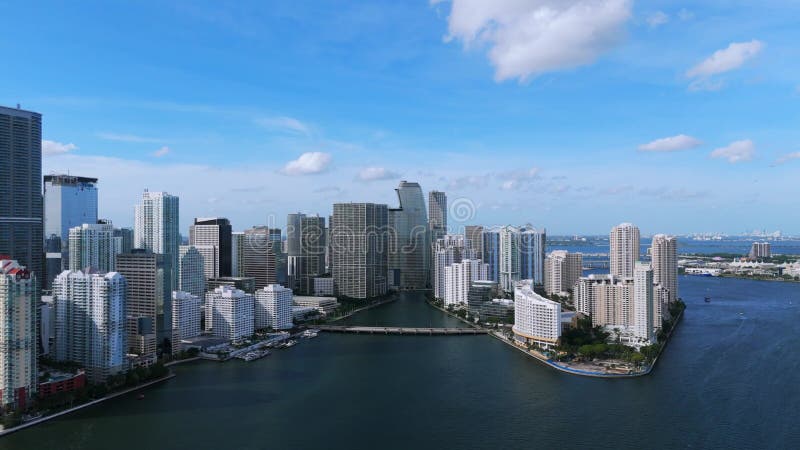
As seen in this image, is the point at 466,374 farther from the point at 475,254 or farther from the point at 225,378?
the point at 475,254

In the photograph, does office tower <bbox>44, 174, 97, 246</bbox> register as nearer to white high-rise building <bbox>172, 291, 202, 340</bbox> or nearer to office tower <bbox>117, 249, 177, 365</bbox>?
office tower <bbox>117, 249, 177, 365</bbox>

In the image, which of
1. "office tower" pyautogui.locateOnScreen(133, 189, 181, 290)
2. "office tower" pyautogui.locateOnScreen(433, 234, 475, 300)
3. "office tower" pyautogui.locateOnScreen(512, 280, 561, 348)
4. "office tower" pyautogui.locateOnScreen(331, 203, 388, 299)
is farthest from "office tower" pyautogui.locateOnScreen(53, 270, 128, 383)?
"office tower" pyautogui.locateOnScreen(433, 234, 475, 300)

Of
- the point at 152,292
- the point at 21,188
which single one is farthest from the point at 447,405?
the point at 21,188

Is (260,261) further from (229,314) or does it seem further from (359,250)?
(229,314)

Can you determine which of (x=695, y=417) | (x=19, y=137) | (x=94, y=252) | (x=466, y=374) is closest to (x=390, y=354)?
(x=466, y=374)

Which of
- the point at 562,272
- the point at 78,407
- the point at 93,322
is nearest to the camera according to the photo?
the point at 78,407
